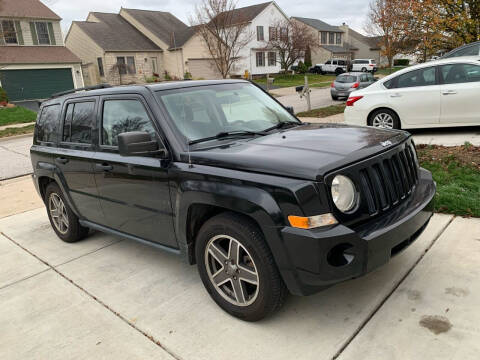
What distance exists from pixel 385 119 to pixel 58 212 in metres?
6.84

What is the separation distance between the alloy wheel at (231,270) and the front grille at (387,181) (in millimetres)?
936

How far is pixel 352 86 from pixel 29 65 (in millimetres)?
23196

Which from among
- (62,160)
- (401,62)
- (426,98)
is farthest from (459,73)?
(401,62)

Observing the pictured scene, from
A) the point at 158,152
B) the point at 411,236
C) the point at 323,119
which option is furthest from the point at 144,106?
the point at 323,119

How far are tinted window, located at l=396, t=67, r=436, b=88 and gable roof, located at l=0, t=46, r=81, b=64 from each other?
92.5 feet

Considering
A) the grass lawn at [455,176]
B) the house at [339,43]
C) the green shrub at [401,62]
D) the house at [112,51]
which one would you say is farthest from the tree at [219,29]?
the green shrub at [401,62]

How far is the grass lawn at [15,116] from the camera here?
770 inches

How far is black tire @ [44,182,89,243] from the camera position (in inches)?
193

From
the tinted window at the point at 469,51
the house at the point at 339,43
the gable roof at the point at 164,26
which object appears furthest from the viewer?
the house at the point at 339,43

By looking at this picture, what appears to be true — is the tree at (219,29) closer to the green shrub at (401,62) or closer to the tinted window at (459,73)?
the tinted window at (459,73)

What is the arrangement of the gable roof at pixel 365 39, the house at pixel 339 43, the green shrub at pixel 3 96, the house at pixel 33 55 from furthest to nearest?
the gable roof at pixel 365 39 → the house at pixel 339 43 → the house at pixel 33 55 → the green shrub at pixel 3 96

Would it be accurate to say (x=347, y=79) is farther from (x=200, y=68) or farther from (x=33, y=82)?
(x=200, y=68)

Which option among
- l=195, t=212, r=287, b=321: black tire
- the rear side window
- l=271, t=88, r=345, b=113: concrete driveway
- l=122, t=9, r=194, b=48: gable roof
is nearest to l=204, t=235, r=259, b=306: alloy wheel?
l=195, t=212, r=287, b=321: black tire

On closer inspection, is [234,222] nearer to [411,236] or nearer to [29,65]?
[411,236]
